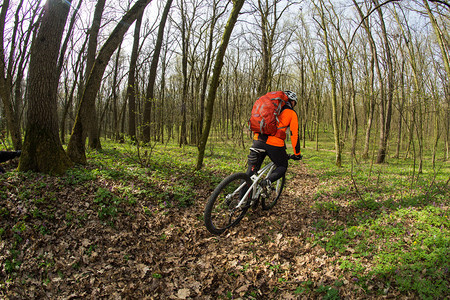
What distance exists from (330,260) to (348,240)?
2.08ft

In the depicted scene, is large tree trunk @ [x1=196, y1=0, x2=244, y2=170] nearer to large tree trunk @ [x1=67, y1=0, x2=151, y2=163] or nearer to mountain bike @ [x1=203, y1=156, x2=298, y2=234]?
large tree trunk @ [x1=67, y1=0, x2=151, y2=163]

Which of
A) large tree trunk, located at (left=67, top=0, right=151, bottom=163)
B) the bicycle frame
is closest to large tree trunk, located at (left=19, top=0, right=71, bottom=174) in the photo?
large tree trunk, located at (left=67, top=0, right=151, bottom=163)

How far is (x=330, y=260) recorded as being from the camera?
3314mm

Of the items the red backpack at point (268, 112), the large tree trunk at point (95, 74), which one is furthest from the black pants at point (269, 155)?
the large tree trunk at point (95, 74)

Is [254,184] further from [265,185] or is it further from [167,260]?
[167,260]

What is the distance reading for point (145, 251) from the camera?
3.62m

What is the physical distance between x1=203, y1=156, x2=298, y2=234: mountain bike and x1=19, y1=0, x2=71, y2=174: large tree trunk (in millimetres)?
3638

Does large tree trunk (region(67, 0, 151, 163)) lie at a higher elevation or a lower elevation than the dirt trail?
higher

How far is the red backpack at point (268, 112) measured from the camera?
4.09 metres

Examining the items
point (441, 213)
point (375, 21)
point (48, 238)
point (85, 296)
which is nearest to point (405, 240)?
point (441, 213)

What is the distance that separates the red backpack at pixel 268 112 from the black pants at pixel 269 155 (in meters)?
0.29

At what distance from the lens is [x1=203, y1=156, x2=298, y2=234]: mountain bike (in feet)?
12.6

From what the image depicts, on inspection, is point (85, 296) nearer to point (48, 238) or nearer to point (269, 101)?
point (48, 238)

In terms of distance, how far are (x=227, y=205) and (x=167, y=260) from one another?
1.31 m
